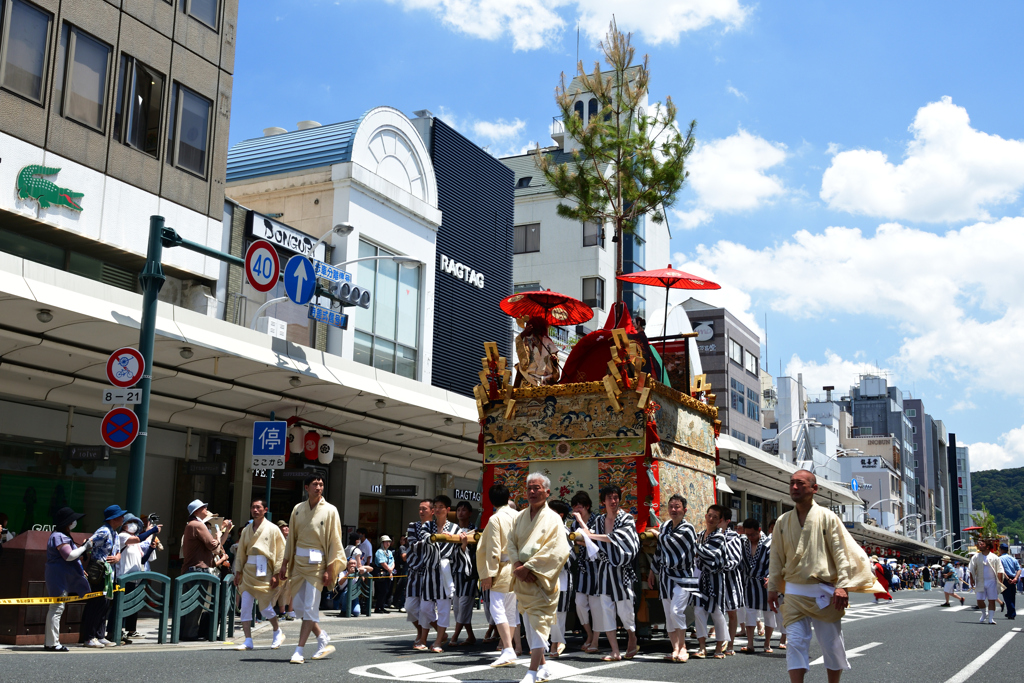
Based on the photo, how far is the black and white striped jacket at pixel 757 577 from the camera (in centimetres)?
1153

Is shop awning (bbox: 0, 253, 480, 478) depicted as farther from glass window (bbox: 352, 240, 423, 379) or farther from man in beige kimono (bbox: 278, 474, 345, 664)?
man in beige kimono (bbox: 278, 474, 345, 664)

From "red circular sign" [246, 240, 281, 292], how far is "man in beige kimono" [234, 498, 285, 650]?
7.19 metres

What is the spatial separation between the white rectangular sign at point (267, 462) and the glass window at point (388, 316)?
396 inches

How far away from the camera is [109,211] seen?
18594 mm

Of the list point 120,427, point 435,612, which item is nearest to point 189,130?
point 120,427

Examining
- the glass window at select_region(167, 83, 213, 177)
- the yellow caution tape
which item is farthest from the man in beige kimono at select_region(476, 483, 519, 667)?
the glass window at select_region(167, 83, 213, 177)

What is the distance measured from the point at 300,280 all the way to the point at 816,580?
48.6 feet

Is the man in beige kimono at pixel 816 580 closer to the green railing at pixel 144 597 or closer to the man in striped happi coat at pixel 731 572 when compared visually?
the man in striped happi coat at pixel 731 572

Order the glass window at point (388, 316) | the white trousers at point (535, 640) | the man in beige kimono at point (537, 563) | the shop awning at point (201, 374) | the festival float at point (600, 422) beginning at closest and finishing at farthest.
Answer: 1. the white trousers at point (535, 640)
2. the man in beige kimono at point (537, 563)
3. the festival float at point (600, 422)
4. the shop awning at point (201, 374)
5. the glass window at point (388, 316)

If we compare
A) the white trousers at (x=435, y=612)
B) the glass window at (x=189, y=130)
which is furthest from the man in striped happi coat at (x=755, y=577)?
the glass window at (x=189, y=130)

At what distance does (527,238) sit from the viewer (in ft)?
160

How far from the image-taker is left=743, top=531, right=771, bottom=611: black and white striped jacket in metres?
11.5

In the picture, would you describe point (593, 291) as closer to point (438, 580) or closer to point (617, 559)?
point (438, 580)

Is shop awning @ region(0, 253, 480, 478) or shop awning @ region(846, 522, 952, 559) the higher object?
shop awning @ region(0, 253, 480, 478)
